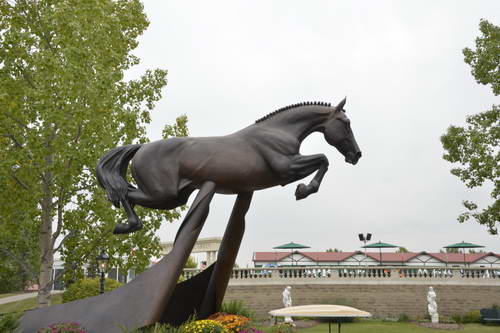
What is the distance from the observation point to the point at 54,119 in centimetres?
1330

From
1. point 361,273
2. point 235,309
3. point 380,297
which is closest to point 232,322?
point 235,309

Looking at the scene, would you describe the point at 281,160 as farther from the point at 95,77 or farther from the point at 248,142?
the point at 95,77

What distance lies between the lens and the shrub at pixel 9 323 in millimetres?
6375

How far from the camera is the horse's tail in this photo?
24.4 ft

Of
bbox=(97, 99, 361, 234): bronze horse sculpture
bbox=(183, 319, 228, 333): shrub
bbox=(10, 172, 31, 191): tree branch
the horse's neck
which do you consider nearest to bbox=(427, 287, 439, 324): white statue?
bbox=(97, 99, 361, 234): bronze horse sculpture

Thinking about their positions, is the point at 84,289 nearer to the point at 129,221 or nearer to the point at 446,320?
the point at 129,221

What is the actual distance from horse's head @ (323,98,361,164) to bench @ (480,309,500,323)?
21503mm

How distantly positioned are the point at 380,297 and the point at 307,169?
77.5ft

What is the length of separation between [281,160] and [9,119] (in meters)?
11.1

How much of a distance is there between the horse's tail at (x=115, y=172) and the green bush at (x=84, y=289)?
1428 centimetres

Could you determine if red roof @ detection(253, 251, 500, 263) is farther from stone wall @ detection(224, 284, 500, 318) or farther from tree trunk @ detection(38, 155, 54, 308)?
tree trunk @ detection(38, 155, 54, 308)

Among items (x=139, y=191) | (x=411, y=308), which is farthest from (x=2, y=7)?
(x=411, y=308)

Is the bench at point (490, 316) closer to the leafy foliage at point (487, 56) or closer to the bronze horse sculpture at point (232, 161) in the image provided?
the leafy foliage at point (487, 56)

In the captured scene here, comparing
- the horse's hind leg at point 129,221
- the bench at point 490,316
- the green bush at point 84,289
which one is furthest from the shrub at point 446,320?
the horse's hind leg at point 129,221
